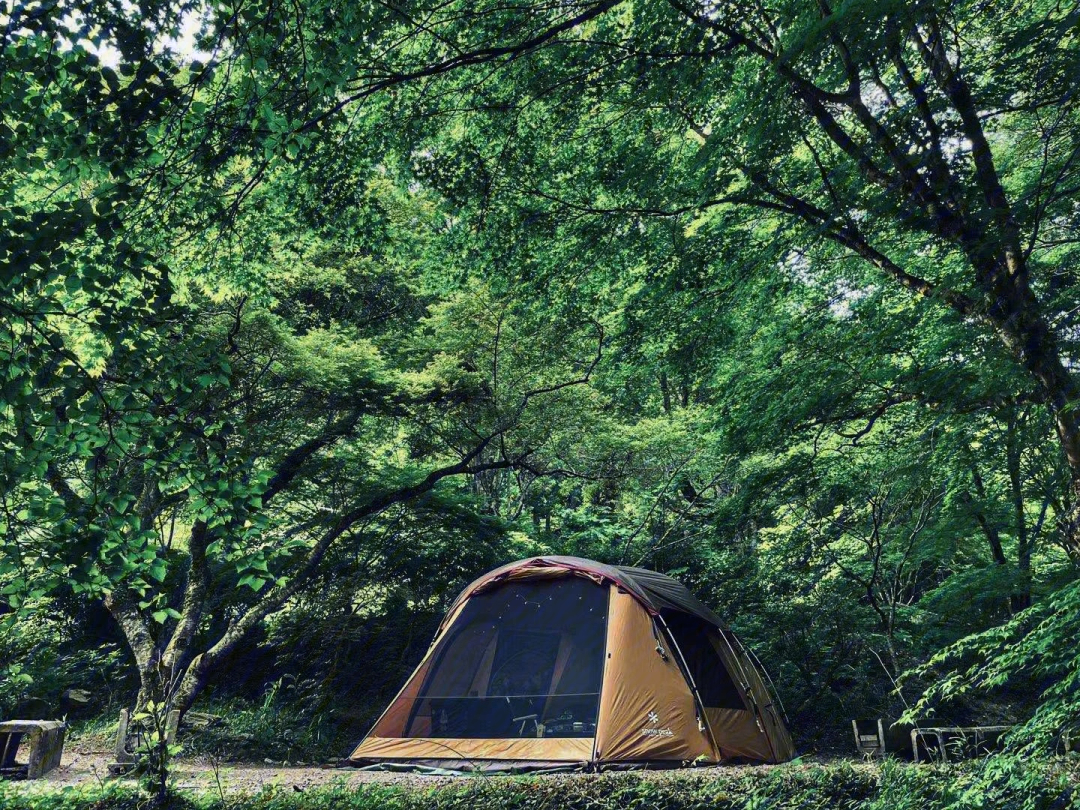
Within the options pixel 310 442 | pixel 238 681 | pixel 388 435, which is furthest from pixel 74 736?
pixel 388 435

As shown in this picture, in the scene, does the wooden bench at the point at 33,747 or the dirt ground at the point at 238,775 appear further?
the wooden bench at the point at 33,747

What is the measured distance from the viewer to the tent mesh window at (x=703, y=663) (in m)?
7.99

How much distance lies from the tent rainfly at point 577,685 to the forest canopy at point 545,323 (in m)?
1.49

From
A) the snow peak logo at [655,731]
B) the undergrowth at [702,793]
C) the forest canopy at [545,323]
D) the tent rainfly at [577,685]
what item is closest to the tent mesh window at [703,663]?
the tent rainfly at [577,685]

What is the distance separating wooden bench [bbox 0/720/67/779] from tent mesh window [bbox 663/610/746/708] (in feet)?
18.1

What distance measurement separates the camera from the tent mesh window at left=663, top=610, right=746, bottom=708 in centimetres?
799

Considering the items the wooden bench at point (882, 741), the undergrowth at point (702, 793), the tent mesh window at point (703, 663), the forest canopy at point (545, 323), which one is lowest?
the wooden bench at point (882, 741)

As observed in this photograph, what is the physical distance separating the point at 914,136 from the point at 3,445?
5.12 m

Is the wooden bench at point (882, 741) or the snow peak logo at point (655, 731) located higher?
the snow peak logo at point (655, 731)

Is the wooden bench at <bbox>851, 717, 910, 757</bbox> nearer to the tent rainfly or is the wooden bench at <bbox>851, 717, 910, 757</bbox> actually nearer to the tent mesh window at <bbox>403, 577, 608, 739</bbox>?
the tent rainfly

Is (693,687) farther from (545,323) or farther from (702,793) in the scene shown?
(545,323)

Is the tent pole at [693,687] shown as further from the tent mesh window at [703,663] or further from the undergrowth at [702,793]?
the undergrowth at [702,793]

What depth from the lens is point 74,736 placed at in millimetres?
9977

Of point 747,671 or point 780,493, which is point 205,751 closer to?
point 747,671
